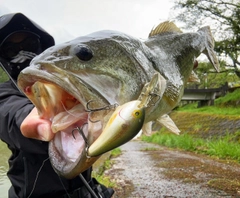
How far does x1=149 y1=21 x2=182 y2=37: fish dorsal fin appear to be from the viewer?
2.57m

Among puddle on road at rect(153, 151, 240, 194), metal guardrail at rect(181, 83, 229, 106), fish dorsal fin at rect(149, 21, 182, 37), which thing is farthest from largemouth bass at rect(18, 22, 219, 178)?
metal guardrail at rect(181, 83, 229, 106)

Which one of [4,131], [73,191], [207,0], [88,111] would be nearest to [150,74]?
[88,111]

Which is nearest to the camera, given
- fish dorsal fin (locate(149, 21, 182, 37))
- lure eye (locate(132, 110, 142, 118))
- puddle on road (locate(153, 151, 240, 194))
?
lure eye (locate(132, 110, 142, 118))

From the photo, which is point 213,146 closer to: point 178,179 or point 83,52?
point 178,179

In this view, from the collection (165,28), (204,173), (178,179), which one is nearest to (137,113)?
(165,28)

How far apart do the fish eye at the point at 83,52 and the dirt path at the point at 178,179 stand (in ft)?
15.4

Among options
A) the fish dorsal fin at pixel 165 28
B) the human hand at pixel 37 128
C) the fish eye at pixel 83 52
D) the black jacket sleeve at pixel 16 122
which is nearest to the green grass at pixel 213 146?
the fish dorsal fin at pixel 165 28

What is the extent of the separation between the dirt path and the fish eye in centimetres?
470

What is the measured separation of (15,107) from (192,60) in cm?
161

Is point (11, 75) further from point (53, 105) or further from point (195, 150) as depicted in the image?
point (195, 150)

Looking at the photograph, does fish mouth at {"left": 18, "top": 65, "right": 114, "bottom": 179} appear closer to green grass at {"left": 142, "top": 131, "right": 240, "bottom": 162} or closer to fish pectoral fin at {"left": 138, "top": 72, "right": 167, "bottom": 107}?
fish pectoral fin at {"left": 138, "top": 72, "right": 167, "bottom": 107}

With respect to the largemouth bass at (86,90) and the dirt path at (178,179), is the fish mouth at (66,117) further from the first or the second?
the dirt path at (178,179)

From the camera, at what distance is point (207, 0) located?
867 inches

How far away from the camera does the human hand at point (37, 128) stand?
1436 millimetres
